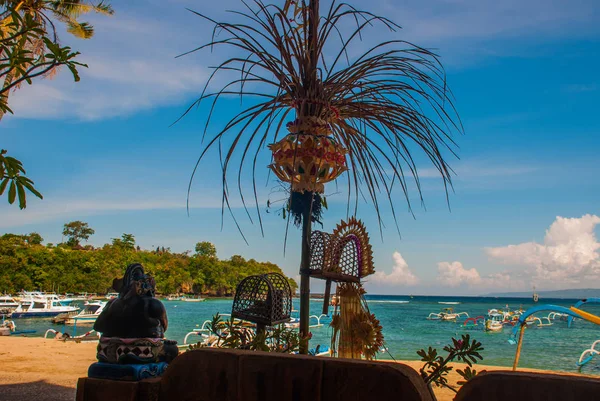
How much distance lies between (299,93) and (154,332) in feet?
7.03

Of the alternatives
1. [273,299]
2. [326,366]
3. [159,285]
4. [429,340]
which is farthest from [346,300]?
[159,285]

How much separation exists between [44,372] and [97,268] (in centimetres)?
5181

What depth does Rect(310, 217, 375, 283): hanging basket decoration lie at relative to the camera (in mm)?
3848

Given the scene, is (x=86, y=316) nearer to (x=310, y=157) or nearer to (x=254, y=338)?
(x=310, y=157)

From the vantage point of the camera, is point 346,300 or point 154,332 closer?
point 154,332

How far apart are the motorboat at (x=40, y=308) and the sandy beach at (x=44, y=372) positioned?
67.3ft

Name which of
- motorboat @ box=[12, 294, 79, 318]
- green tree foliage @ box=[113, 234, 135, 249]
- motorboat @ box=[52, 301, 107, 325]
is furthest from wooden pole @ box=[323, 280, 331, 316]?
green tree foliage @ box=[113, 234, 135, 249]

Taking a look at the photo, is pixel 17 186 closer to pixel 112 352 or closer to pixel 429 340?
pixel 112 352

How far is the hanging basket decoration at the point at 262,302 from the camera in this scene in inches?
137

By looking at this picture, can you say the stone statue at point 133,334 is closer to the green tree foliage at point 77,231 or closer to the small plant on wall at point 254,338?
the small plant on wall at point 254,338

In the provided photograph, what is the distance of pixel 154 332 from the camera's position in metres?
2.58

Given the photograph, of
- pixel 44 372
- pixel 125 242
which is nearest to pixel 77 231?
pixel 125 242

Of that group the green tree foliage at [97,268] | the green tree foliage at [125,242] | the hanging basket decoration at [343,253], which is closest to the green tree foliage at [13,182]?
the hanging basket decoration at [343,253]

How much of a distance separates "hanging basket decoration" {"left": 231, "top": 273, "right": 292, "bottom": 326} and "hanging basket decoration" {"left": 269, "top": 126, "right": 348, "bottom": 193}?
2.54 ft
